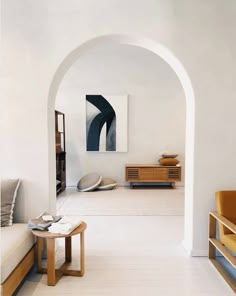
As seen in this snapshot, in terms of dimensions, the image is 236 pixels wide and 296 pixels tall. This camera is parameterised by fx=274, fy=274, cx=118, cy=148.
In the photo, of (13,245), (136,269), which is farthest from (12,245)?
(136,269)

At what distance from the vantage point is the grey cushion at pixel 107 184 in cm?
671

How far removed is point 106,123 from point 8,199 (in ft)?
14.9

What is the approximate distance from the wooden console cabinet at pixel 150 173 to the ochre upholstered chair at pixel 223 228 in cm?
379

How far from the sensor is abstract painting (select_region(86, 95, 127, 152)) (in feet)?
23.1

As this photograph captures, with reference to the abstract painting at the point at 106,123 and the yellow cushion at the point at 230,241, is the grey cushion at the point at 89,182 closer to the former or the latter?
the abstract painting at the point at 106,123

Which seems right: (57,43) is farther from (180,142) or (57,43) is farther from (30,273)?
(180,142)

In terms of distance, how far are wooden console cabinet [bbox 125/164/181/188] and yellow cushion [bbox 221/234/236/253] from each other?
4055 millimetres

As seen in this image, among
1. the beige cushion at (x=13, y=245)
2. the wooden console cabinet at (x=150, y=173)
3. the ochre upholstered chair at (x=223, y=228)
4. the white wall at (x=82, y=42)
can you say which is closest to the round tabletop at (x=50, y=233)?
the beige cushion at (x=13, y=245)

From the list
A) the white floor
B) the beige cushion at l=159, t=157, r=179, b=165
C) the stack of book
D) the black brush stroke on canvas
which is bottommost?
the white floor

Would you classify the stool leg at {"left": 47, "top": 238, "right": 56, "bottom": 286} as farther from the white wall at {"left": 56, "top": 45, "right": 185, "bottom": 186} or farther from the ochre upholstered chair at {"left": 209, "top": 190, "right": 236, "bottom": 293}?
A: the white wall at {"left": 56, "top": 45, "right": 185, "bottom": 186}

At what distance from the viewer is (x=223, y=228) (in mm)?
2777

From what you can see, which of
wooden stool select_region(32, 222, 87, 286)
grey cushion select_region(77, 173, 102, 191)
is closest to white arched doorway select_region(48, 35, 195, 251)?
wooden stool select_region(32, 222, 87, 286)

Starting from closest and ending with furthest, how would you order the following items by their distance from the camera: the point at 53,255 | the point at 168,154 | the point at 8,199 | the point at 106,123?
the point at 53,255, the point at 8,199, the point at 168,154, the point at 106,123

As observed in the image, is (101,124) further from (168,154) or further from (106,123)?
(168,154)
